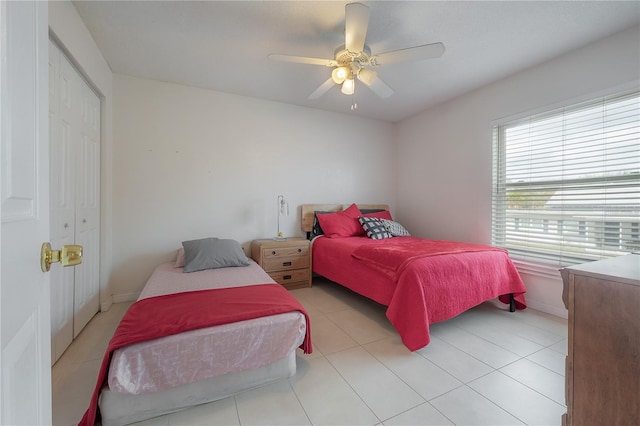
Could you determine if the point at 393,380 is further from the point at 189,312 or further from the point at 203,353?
the point at 189,312

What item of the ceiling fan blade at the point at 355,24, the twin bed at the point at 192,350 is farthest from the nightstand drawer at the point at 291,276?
the ceiling fan blade at the point at 355,24

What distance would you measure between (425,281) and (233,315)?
1437 millimetres

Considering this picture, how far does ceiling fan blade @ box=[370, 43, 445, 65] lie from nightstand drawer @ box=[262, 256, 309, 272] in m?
2.33

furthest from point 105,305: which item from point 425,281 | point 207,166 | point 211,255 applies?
point 425,281

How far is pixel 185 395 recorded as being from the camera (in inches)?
54.1

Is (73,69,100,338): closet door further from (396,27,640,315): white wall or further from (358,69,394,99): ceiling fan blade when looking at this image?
(396,27,640,315): white wall

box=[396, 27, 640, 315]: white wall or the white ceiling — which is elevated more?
the white ceiling

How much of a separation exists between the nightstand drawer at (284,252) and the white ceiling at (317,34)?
79.1 inches

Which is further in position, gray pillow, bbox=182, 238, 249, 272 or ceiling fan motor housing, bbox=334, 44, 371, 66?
gray pillow, bbox=182, 238, 249, 272

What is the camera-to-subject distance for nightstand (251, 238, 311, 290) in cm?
311

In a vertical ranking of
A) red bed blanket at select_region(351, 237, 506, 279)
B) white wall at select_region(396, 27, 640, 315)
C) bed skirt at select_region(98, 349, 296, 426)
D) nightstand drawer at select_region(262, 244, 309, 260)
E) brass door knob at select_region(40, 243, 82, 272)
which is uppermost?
white wall at select_region(396, 27, 640, 315)

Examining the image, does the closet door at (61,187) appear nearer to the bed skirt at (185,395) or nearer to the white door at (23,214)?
the bed skirt at (185,395)

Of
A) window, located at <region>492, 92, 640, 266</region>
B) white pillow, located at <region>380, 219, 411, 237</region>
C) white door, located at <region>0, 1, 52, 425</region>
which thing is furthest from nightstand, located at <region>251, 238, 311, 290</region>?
white door, located at <region>0, 1, 52, 425</region>

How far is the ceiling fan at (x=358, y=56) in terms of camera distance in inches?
64.5
